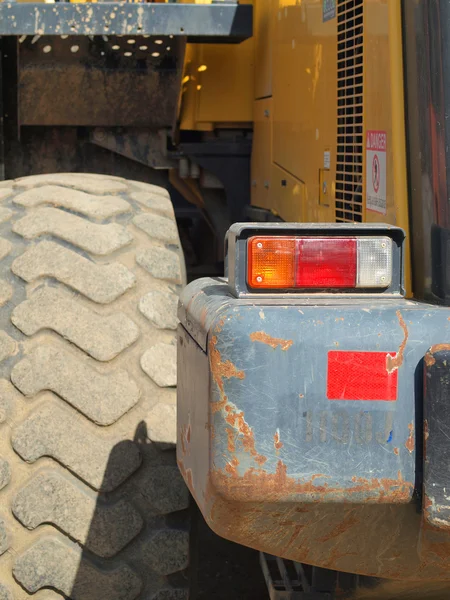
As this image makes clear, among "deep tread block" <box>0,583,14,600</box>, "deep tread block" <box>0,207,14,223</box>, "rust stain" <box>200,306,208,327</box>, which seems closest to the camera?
"rust stain" <box>200,306,208,327</box>

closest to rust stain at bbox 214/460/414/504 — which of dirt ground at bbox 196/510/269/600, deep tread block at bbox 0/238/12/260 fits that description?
deep tread block at bbox 0/238/12/260

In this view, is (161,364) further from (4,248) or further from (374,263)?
(374,263)

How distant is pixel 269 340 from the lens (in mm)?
1546

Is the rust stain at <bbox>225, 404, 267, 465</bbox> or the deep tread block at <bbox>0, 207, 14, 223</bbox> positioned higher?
the deep tread block at <bbox>0, 207, 14, 223</bbox>

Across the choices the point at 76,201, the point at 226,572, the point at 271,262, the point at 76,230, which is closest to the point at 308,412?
the point at 271,262

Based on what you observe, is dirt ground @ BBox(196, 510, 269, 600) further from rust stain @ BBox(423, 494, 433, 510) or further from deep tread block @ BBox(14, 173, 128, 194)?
rust stain @ BBox(423, 494, 433, 510)

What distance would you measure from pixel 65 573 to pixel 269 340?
94cm

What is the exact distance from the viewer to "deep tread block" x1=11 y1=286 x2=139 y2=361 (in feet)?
7.32

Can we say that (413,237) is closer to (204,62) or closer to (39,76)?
(204,62)

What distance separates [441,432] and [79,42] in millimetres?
2350

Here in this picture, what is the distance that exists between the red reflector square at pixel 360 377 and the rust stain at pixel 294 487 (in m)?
0.14

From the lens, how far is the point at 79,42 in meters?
3.38

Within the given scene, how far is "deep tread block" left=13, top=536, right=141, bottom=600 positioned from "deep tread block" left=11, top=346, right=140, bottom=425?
12.3 inches

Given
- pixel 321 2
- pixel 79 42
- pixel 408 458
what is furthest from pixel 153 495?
pixel 79 42
